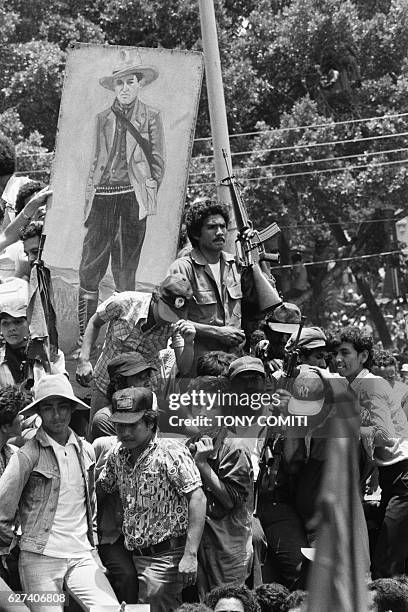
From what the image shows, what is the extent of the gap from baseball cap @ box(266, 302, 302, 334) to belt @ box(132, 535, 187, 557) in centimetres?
193

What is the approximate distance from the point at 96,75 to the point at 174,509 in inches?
135

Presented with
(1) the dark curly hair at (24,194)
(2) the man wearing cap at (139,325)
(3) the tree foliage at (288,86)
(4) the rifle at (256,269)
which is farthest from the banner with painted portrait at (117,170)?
(3) the tree foliage at (288,86)

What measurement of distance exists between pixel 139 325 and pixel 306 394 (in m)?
1.93

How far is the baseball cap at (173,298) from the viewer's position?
6582 millimetres

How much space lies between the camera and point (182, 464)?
18.9ft

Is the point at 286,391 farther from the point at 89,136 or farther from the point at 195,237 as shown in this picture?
the point at 89,136

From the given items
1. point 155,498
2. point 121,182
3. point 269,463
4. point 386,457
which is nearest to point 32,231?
point 121,182

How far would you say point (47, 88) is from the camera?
67.5ft

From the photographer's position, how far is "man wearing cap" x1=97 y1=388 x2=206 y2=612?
571 centimetres

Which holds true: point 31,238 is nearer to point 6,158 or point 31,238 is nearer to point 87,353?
point 87,353

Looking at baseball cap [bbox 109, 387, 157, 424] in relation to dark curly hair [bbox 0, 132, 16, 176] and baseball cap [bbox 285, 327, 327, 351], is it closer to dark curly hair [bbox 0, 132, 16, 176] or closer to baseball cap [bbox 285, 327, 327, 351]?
dark curly hair [bbox 0, 132, 16, 176]

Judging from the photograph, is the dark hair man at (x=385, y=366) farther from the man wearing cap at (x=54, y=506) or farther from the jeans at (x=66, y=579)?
the jeans at (x=66, y=579)

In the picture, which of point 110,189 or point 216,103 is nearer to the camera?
point 110,189

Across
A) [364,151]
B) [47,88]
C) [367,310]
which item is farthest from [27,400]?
[367,310]
